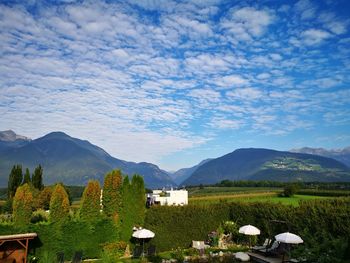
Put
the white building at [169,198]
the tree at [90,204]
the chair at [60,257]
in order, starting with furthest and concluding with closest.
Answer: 1. the white building at [169,198]
2. the tree at [90,204]
3. the chair at [60,257]

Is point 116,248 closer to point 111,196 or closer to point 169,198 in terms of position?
point 111,196

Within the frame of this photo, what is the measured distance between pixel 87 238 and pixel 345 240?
48.7ft

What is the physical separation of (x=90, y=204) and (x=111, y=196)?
1.50 m

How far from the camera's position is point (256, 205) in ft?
81.9

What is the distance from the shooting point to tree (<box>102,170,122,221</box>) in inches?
907

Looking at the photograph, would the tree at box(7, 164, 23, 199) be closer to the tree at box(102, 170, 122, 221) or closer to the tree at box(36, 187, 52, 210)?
the tree at box(36, 187, 52, 210)

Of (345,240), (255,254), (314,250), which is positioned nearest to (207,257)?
(255,254)

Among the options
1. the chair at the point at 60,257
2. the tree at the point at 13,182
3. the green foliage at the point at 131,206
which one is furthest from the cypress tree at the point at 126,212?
the tree at the point at 13,182

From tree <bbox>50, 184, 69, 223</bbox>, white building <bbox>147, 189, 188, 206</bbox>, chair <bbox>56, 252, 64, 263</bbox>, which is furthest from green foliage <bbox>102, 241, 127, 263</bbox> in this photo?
white building <bbox>147, 189, 188, 206</bbox>

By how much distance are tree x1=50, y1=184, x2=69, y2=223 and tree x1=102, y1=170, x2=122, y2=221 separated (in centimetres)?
262

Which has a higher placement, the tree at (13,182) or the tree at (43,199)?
the tree at (13,182)

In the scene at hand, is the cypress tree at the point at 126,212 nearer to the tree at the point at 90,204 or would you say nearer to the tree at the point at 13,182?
the tree at the point at 90,204

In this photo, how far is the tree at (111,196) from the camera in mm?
23047

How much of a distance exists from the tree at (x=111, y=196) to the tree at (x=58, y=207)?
2622mm
